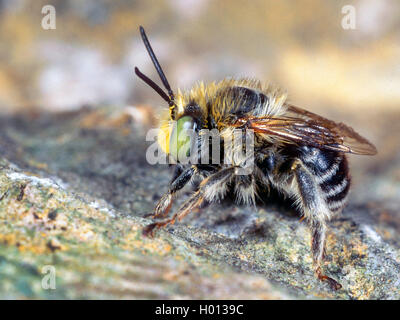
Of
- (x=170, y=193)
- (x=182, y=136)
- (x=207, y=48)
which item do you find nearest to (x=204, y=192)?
(x=170, y=193)

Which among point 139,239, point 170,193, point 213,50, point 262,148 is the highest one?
point 213,50

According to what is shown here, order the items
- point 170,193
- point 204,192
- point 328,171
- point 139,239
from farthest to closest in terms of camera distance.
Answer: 1. point 328,171
2. point 170,193
3. point 204,192
4. point 139,239

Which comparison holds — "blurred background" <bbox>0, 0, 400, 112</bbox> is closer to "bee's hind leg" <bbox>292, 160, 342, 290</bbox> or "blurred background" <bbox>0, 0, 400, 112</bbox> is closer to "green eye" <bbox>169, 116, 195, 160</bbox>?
"green eye" <bbox>169, 116, 195, 160</bbox>

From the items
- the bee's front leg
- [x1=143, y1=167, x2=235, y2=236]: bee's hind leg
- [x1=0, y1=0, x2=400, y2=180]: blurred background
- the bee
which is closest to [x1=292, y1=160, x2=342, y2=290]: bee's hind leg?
the bee

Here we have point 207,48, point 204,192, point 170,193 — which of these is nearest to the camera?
point 204,192

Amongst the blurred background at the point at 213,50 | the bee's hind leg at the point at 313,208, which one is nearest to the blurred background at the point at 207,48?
the blurred background at the point at 213,50

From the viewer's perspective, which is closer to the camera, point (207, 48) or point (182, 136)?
point (182, 136)

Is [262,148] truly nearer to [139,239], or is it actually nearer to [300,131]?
[300,131]
